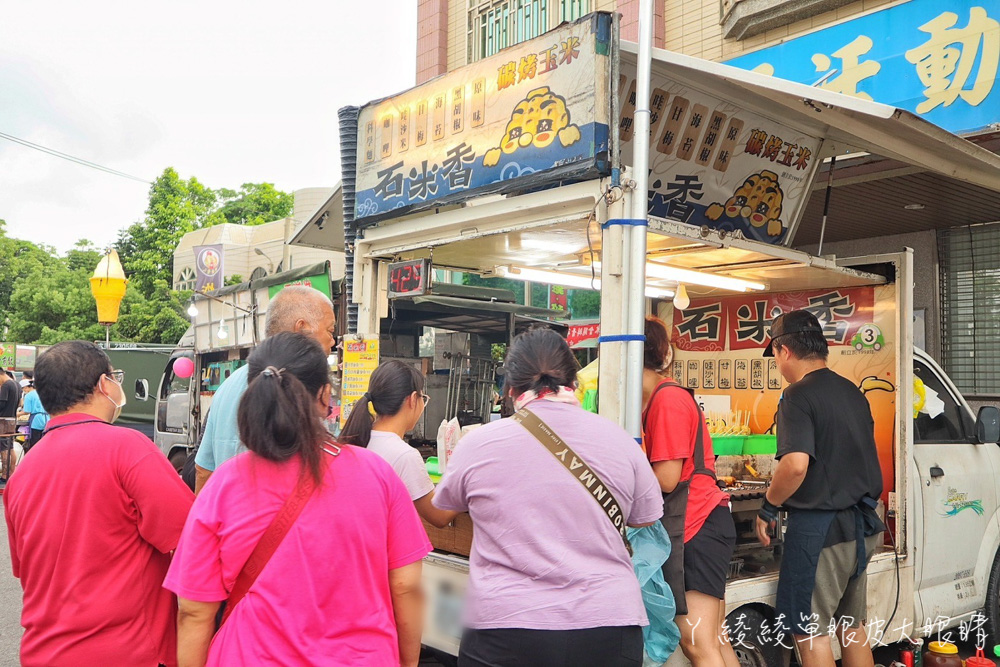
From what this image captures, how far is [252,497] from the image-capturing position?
205cm

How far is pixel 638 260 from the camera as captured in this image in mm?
3619

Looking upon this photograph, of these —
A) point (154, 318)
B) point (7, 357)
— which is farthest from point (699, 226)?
point (154, 318)

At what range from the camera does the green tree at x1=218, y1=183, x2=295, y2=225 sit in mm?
41188

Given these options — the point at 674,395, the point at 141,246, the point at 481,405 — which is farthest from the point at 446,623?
the point at 141,246

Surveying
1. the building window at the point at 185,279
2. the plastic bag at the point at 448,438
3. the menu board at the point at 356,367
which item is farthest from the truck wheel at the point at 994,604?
the building window at the point at 185,279

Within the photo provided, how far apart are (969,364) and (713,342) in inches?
118

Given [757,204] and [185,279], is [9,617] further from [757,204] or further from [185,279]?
[185,279]

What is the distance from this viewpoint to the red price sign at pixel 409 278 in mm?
4875

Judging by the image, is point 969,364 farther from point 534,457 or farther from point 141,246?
point 141,246

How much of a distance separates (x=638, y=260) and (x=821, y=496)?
1558 mm

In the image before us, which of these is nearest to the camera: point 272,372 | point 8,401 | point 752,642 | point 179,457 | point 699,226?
point 272,372

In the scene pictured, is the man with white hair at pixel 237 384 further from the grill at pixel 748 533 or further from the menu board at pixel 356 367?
the grill at pixel 748 533

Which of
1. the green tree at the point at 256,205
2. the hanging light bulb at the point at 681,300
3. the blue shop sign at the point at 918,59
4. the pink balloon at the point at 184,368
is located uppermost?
the green tree at the point at 256,205

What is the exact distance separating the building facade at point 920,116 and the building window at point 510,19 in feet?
9.20
